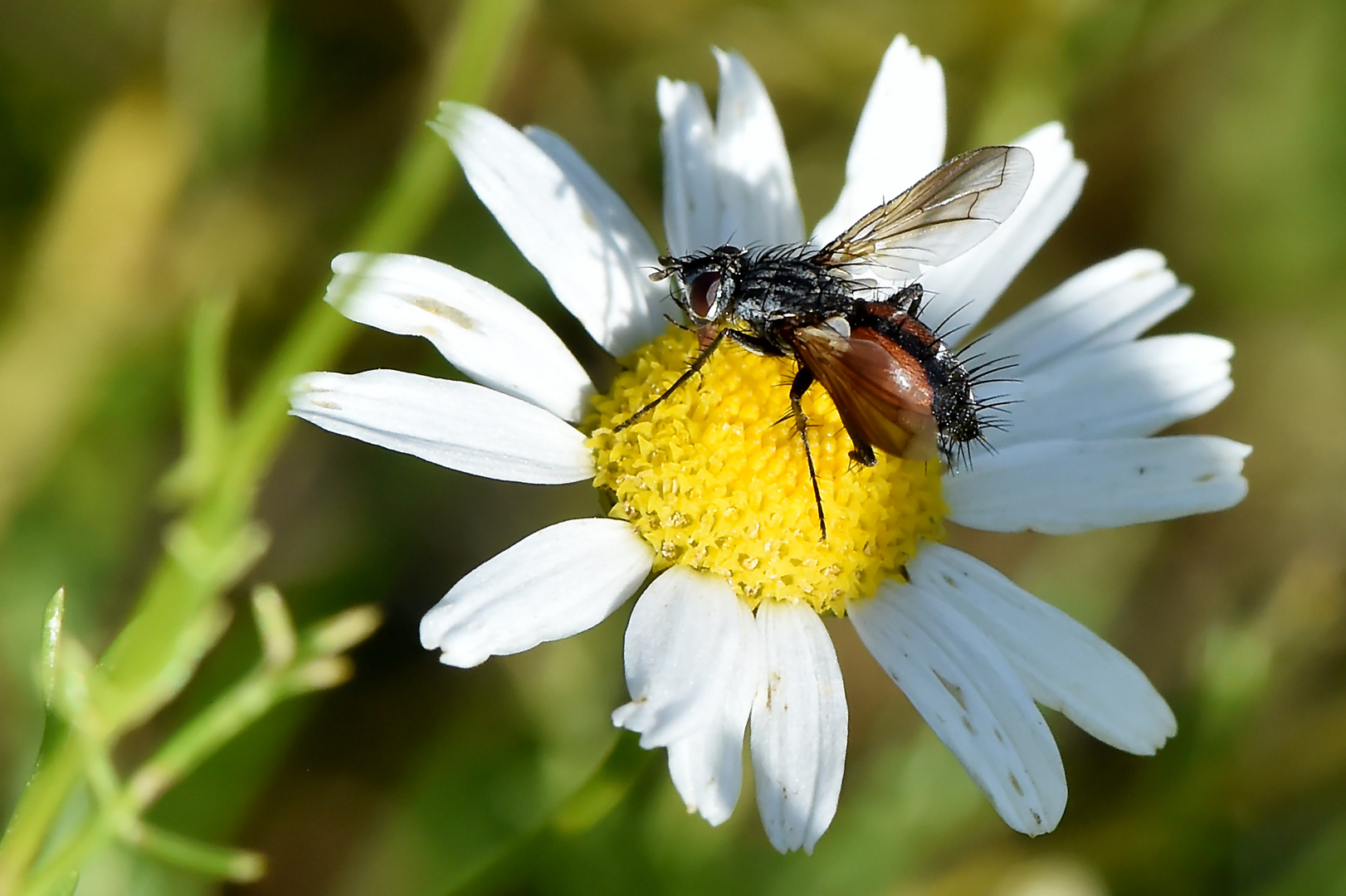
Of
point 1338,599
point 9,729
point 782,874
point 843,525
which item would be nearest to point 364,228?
point 843,525

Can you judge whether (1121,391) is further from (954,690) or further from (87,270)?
(87,270)

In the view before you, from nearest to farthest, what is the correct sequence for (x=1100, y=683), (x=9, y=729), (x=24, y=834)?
(x=24, y=834) < (x=1100, y=683) < (x=9, y=729)

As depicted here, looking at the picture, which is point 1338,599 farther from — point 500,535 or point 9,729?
point 9,729

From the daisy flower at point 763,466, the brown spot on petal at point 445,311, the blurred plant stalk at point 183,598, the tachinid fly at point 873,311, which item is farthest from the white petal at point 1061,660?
the blurred plant stalk at point 183,598

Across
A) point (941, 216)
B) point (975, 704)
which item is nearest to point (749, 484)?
point (975, 704)

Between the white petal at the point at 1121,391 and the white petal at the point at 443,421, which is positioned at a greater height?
the white petal at the point at 443,421

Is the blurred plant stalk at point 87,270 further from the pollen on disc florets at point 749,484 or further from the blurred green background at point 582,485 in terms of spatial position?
the pollen on disc florets at point 749,484

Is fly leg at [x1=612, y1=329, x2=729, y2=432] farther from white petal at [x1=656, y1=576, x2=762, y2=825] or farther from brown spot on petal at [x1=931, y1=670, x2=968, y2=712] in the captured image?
brown spot on petal at [x1=931, y1=670, x2=968, y2=712]
